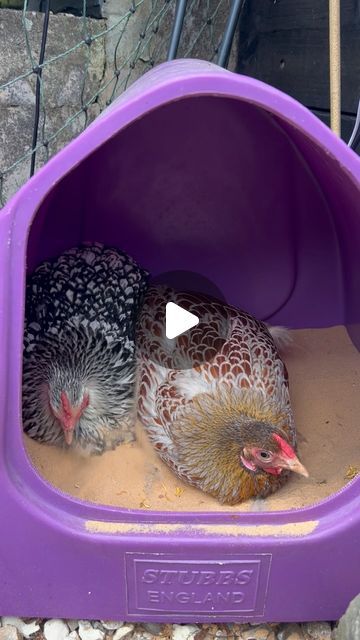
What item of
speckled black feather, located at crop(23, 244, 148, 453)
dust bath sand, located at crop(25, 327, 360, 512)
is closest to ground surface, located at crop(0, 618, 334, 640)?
dust bath sand, located at crop(25, 327, 360, 512)

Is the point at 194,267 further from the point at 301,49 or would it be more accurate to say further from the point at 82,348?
the point at 301,49

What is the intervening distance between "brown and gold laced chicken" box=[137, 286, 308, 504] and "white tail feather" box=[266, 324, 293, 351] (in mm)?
125

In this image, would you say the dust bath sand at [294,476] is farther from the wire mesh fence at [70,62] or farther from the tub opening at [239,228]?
the wire mesh fence at [70,62]

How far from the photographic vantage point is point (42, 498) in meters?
0.84

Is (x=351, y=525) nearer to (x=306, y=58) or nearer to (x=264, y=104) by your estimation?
(x=264, y=104)

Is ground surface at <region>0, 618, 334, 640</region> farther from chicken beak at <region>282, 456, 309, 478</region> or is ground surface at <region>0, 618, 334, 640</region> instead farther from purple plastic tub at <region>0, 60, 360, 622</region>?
chicken beak at <region>282, 456, 309, 478</region>

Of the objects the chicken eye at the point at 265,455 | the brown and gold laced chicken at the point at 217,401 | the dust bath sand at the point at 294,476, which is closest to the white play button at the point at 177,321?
the brown and gold laced chicken at the point at 217,401

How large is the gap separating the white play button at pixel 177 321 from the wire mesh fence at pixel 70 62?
0.56 m

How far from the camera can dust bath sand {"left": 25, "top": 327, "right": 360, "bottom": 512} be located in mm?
989

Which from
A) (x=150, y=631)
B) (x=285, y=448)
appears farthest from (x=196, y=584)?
(x=285, y=448)

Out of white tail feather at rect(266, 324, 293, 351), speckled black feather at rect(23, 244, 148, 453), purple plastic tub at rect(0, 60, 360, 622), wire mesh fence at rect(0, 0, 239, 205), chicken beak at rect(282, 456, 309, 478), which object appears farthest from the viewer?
wire mesh fence at rect(0, 0, 239, 205)

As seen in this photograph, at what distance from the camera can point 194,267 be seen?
4.51 feet

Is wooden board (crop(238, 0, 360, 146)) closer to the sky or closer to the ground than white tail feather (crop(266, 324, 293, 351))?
closer to the sky

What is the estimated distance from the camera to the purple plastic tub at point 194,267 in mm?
767
